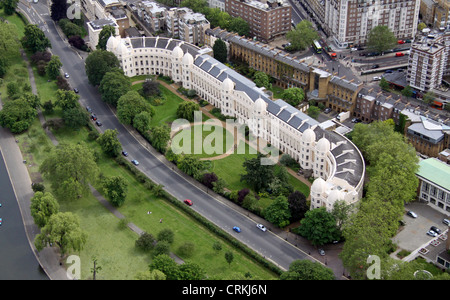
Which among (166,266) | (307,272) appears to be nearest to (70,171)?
(166,266)

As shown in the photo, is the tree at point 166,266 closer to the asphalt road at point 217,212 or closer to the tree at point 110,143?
the asphalt road at point 217,212

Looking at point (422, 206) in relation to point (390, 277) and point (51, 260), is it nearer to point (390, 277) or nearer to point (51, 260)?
point (390, 277)

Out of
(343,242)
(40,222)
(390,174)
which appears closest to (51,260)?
(40,222)

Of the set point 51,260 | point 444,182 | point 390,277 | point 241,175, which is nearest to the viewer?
point 390,277

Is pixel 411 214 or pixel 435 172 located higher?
pixel 435 172

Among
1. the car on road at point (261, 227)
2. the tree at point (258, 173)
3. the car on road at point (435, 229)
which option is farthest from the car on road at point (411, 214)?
the car on road at point (261, 227)

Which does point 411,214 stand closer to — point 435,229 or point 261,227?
point 435,229
